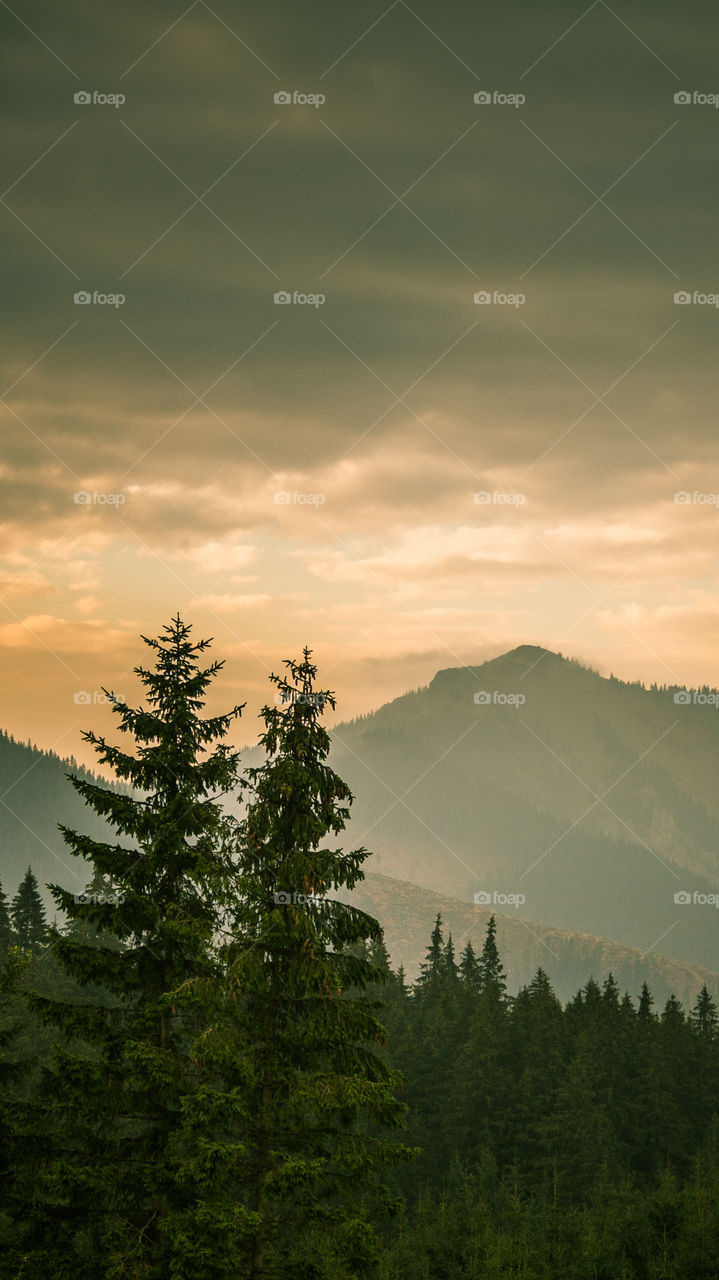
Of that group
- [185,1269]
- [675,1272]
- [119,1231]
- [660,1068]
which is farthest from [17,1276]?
[660,1068]

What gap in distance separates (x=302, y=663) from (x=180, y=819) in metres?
3.69

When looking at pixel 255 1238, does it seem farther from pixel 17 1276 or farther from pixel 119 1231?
pixel 17 1276

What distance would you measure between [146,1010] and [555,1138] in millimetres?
52180

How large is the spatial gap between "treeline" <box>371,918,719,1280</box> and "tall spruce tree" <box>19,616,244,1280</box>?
78.0 ft

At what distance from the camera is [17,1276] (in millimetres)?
18312

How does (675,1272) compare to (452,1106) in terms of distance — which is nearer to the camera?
(675,1272)

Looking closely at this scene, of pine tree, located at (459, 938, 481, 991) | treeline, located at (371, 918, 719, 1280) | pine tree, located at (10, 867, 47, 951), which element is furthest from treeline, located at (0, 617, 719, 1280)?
pine tree, located at (459, 938, 481, 991)

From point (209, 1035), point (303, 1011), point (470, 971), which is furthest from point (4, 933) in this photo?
point (209, 1035)

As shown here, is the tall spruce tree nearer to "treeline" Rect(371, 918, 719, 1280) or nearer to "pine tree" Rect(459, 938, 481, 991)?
"treeline" Rect(371, 918, 719, 1280)

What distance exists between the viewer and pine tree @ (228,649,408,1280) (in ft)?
59.5

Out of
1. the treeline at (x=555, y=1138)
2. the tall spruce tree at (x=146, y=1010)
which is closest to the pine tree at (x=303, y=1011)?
the tall spruce tree at (x=146, y=1010)

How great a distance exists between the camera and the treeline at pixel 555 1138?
127 ft

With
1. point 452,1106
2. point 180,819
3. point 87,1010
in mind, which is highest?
point 180,819

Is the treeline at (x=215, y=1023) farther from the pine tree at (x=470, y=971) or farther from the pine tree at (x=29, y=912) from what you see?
the pine tree at (x=470, y=971)
